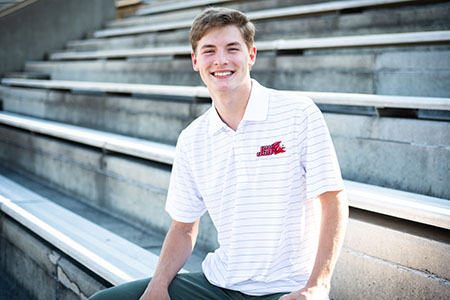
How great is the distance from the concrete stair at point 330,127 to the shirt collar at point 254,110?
499 millimetres

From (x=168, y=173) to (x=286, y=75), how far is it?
931mm

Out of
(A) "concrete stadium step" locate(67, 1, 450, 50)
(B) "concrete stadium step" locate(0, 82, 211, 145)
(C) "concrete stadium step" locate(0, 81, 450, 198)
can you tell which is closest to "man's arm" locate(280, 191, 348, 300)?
(C) "concrete stadium step" locate(0, 81, 450, 198)

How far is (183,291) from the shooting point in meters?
1.33

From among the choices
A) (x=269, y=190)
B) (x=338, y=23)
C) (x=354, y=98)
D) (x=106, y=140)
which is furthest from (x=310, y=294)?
(x=338, y=23)

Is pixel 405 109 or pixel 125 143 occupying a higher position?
pixel 405 109

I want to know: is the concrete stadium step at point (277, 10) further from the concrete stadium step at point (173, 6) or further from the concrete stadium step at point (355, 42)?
the concrete stadium step at point (355, 42)

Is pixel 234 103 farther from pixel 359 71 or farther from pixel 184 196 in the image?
pixel 359 71

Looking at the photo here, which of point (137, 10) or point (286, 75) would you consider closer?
point (286, 75)

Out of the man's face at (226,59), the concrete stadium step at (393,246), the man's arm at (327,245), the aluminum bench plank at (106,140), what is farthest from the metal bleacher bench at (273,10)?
the man's arm at (327,245)

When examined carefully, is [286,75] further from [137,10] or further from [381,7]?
[137,10]

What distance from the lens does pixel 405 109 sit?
6.17 feet

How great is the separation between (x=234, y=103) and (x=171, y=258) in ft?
1.67

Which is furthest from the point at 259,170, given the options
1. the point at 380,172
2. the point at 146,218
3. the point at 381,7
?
the point at 381,7

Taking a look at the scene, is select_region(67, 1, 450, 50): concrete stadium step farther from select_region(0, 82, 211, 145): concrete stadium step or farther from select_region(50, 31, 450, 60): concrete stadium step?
select_region(0, 82, 211, 145): concrete stadium step
